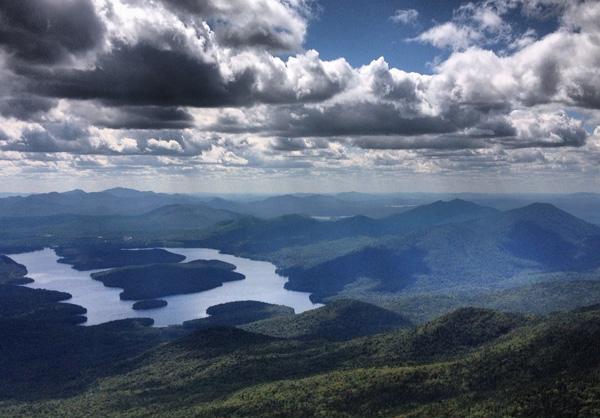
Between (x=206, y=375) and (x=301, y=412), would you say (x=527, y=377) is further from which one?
(x=206, y=375)

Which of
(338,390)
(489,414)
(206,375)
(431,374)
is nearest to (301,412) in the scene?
(338,390)

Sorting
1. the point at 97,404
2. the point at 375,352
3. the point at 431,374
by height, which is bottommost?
the point at 97,404

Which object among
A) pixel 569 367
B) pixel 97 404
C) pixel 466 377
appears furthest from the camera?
pixel 97 404

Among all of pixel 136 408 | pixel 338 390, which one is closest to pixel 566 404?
pixel 338 390

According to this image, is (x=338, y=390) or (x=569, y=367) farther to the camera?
(x=338, y=390)

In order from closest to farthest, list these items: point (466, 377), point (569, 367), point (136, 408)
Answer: point (569, 367) → point (466, 377) → point (136, 408)

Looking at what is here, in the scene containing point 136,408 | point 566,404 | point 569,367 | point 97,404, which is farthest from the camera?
point 97,404

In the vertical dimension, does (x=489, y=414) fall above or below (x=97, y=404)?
above

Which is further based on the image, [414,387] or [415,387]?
[414,387]

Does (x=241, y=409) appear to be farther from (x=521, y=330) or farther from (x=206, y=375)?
(x=521, y=330)
